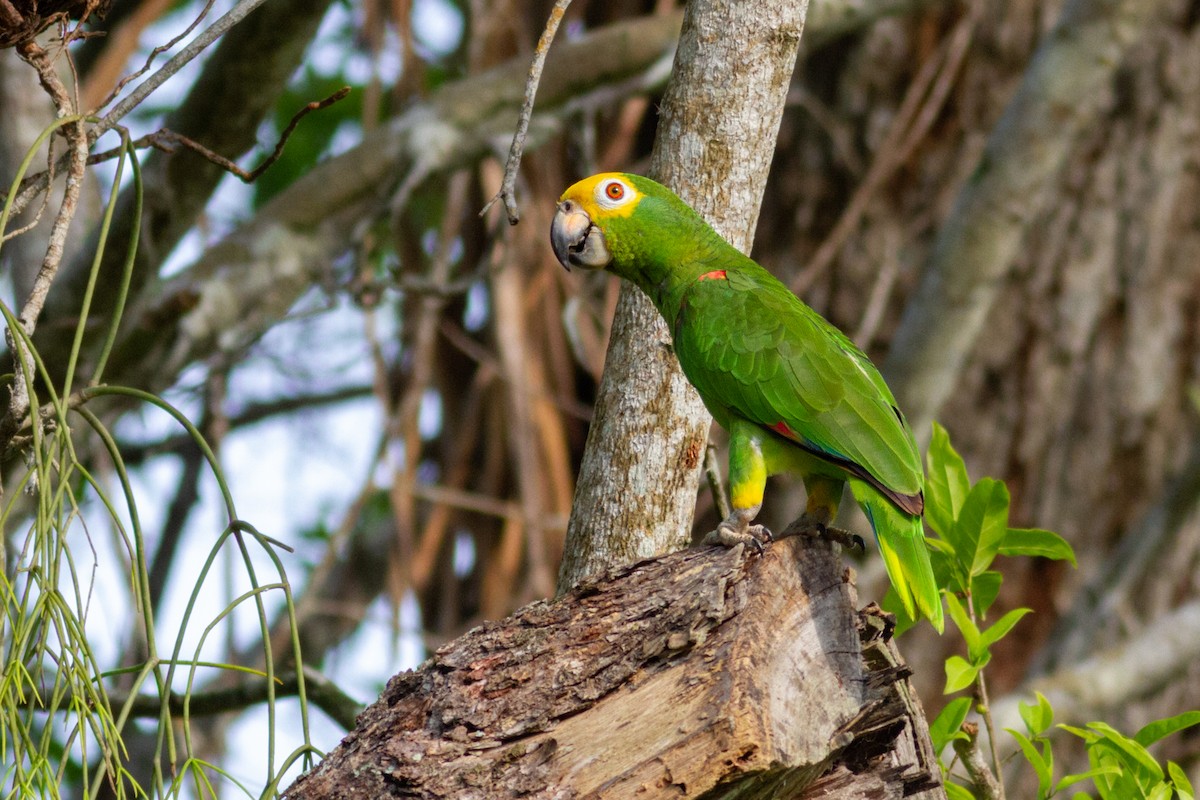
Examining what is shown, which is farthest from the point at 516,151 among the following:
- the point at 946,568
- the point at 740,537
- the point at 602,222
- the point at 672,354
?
the point at 946,568

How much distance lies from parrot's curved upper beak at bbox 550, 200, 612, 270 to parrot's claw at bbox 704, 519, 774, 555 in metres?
1.18

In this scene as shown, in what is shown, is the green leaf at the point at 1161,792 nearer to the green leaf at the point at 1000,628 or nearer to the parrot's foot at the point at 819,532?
the green leaf at the point at 1000,628

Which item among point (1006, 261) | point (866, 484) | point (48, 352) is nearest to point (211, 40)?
point (866, 484)

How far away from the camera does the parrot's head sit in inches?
148

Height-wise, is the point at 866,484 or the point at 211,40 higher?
the point at 211,40

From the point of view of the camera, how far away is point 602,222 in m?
3.93

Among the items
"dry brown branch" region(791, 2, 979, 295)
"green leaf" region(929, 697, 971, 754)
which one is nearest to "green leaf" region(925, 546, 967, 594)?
"green leaf" region(929, 697, 971, 754)

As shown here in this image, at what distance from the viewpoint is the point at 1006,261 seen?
5363 mm

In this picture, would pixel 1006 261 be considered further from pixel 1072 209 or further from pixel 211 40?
pixel 211 40

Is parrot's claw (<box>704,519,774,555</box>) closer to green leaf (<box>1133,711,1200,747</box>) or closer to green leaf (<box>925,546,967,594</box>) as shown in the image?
green leaf (<box>925,546,967,594</box>)

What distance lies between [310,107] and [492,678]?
133 cm

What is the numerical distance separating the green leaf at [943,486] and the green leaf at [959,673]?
0.37m

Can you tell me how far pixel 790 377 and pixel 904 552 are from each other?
0.60 m

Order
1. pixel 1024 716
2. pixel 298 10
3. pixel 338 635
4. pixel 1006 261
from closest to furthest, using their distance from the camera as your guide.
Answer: pixel 1024 716
pixel 298 10
pixel 1006 261
pixel 338 635
